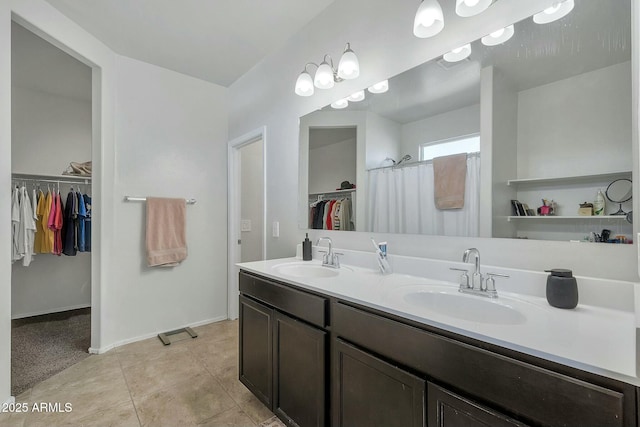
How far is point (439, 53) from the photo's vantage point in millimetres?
1455

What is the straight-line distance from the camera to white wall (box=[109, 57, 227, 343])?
2635 millimetres

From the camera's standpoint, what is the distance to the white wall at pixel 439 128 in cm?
135

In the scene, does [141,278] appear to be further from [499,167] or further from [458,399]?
[499,167]

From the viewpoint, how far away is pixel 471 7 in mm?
1228

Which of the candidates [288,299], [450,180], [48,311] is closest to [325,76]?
[450,180]

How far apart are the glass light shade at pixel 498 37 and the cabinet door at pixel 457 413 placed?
1.42 m

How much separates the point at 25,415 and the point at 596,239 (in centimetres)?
296

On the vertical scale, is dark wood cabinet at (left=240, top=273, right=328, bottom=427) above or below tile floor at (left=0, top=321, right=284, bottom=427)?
above

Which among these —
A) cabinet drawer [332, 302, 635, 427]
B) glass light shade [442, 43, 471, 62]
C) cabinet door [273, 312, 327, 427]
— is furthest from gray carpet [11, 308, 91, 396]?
glass light shade [442, 43, 471, 62]

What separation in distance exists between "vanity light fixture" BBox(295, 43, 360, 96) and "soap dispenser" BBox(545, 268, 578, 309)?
4.87ft

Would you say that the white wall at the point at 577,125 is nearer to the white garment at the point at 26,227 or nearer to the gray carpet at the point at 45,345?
the gray carpet at the point at 45,345

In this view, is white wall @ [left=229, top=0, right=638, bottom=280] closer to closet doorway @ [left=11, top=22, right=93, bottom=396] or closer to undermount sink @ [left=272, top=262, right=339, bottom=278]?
undermount sink @ [left=272, top=262, right=339, bottom=278]

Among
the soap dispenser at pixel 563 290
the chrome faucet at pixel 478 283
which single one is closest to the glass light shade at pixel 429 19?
the chrome faucet at pixel 478 283

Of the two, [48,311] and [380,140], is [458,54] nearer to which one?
[380,140]
